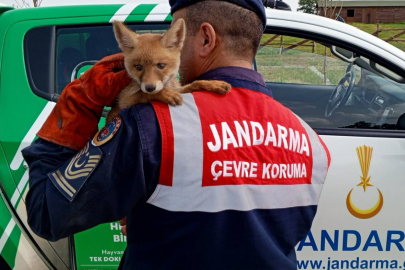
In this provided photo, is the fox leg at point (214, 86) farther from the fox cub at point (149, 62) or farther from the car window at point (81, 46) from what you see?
the car window at point (81, 46)

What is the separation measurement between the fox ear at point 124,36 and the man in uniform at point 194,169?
0.11 meters

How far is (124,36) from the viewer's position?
4.11ft

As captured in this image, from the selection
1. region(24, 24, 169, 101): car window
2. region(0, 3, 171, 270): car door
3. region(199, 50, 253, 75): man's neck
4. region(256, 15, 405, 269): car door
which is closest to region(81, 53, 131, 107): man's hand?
region(199, 50, 253, 75): man's neck

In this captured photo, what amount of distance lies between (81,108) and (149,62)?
242 mm

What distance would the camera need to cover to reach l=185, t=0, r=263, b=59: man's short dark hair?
1192 millimetres

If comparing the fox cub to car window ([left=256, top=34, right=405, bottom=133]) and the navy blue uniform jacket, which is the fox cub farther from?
car window ([left=256, top=34, right=405, bottom=133])

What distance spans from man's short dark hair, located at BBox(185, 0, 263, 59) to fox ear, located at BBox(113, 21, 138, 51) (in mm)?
174

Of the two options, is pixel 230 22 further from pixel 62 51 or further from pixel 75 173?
pixel 62 51

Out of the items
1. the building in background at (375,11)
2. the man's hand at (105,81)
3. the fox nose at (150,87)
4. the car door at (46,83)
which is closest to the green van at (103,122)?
the car door at (46,83)

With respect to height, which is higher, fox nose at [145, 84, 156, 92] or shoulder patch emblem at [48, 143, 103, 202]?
fox nose at [145, 84, 156, 92]

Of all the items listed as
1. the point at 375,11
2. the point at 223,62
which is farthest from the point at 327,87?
the point at 375,11

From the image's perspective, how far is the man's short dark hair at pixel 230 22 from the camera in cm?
119

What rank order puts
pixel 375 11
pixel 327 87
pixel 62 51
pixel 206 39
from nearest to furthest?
pixel 206 39
pixel 62 51
pixel 327 87
pixel 375 11

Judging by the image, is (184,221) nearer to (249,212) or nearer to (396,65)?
(249,212)
